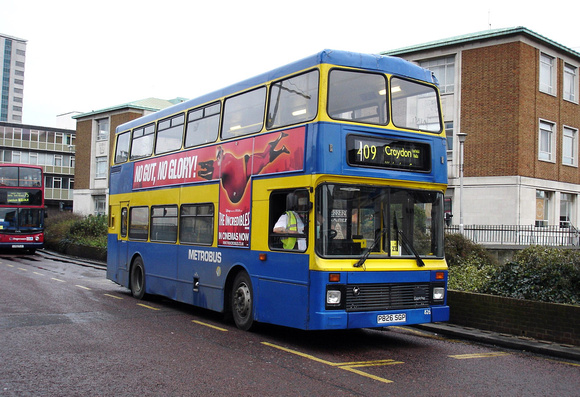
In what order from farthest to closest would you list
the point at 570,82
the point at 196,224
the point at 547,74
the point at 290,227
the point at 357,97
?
the point at 570,82
the point at 547,74
the point at 196,224
the point at 290,227
the point at 357,97

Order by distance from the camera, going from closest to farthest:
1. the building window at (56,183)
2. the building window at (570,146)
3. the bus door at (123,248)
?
the bus door at (123,248) → the building window at (570,146) → the building window at (56,183)

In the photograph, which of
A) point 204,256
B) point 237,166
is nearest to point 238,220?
point 237,166

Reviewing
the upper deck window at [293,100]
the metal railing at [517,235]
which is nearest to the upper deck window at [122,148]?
the upper deck window at [293,100]

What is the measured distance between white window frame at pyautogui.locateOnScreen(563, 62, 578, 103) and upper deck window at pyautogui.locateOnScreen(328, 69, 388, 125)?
88.2ft

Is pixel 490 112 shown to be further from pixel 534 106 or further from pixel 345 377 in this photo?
pixel 345 377

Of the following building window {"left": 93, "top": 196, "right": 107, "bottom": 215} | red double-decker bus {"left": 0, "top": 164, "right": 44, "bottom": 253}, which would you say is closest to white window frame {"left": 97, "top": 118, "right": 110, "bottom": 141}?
building window {"left": 93, "top": 196, "right": 107, "bottom": 215}

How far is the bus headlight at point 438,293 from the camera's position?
9273 mm

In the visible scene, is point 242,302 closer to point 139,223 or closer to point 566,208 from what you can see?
point 139,223

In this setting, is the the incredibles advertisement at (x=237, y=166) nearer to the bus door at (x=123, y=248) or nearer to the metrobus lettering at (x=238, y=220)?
the metrobus lettering at (x=238, y=220)

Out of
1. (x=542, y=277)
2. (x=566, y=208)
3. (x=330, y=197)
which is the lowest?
(x=542, y=277)

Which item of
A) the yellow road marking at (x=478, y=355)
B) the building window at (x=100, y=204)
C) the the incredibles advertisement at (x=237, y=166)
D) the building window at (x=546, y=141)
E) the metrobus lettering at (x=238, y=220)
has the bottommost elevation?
the yellow road marking at (x=478, y=355)

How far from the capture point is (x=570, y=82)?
3266cm

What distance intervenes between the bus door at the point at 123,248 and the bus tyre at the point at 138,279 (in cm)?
35

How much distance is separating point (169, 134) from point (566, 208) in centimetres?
2583
